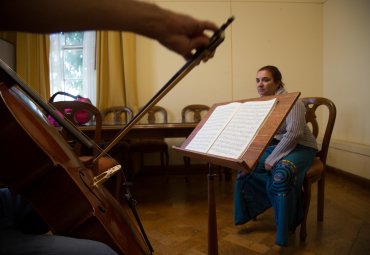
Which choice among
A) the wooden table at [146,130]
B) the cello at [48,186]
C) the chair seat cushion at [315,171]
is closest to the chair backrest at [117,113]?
the wooden table at [146,130]

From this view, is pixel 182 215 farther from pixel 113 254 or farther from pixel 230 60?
pixel 230 60

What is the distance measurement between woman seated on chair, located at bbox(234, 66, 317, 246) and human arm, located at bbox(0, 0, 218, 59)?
3.62 feet

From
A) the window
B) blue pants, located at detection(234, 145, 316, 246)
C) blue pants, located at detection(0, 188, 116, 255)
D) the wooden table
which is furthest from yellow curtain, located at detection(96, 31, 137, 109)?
blue pants, located at detection(0, 188, 116, 255)

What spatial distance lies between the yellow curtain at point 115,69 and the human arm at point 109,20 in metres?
2.98

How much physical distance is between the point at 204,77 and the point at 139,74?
0.84m

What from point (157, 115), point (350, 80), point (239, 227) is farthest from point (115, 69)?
point (350, 80)

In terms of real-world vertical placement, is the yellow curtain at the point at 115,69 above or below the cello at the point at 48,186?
above

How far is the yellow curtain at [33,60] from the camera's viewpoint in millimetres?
3168

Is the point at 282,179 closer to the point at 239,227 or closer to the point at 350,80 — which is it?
the point at 239,227

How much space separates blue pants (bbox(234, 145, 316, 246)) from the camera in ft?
4.23

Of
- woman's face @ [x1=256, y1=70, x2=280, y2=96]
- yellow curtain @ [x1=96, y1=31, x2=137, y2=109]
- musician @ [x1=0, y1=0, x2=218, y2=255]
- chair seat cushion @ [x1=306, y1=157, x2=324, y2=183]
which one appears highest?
yellow curtain @ [x1=96, y1=31, x2=137, y2=109]

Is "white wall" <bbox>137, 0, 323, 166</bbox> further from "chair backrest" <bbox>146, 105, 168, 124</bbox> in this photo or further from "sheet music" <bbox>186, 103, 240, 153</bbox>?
"sheet music" <bbox>186, 103, 240, 153</bbox>

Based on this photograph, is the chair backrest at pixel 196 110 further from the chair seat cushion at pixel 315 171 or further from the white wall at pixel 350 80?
the chair seat cushion at pixel 315 171

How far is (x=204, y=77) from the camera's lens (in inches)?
133
